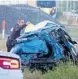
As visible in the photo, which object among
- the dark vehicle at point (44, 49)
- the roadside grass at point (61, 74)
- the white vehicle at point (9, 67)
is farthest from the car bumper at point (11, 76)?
the dark vehicle at point (44, 49)

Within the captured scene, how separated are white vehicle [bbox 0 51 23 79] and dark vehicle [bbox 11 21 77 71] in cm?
618

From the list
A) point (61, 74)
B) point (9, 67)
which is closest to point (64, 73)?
point (61, 74)

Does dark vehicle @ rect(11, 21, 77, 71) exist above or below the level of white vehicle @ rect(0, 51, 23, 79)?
below

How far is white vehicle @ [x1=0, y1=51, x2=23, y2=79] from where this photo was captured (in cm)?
572

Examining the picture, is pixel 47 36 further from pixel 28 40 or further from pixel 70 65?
pixel 70 65

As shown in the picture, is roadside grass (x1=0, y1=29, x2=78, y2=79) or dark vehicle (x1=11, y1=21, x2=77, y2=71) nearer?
roadside grass (x1=0, y1=29, x2=78, y2=79)

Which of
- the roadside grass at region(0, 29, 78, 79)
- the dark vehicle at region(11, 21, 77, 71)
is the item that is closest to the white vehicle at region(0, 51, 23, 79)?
Result: the roadside grass at region(0, 29, 78, 79)

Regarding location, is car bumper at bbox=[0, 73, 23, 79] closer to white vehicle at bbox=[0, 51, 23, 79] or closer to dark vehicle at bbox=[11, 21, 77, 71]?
white vehicle at bbox=[0, 51, 23, 79]

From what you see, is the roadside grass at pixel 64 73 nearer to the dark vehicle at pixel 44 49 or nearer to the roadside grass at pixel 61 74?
the roadside grass at pixel 61 74

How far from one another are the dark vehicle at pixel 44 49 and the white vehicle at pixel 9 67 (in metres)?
6.18

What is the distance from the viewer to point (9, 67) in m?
5.84

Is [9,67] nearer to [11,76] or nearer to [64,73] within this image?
[11,76]

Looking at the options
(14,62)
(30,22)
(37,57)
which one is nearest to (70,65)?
(37,57)

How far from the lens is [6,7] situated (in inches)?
1024
